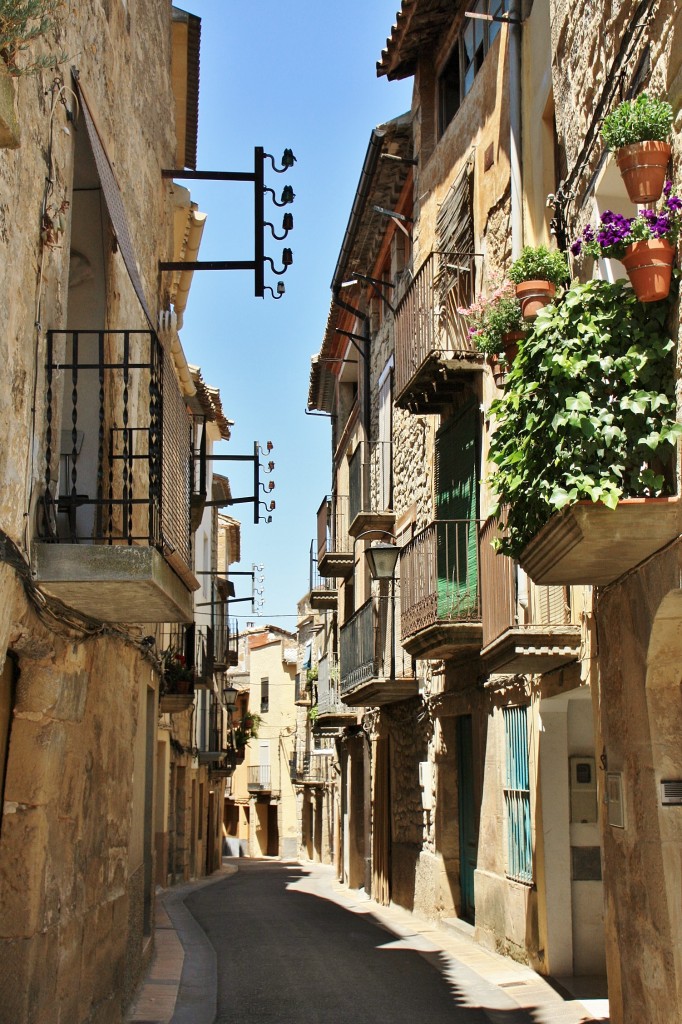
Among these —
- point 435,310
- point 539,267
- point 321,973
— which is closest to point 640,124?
point 539,267

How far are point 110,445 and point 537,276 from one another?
3.22 m

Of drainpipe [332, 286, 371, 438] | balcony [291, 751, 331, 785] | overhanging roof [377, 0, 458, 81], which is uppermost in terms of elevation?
overhanging roof [377, 0, 458, 81]

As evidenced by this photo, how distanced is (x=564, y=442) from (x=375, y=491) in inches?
579

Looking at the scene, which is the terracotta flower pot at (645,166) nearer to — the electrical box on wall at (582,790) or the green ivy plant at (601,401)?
the green ivy plant at (601,401)

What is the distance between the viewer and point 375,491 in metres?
20.8

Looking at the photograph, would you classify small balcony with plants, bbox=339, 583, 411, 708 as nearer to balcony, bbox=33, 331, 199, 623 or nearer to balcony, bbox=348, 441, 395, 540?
balcony, bbox=348, 441, 395, 540

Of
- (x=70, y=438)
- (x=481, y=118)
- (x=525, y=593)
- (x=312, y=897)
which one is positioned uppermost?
(x=481, y=118)

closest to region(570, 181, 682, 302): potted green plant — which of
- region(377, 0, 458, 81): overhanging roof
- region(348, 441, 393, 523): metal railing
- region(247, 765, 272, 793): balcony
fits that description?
region(377, 0, 458, 81): overhanging roof

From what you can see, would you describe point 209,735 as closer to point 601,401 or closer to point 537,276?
point 537,276

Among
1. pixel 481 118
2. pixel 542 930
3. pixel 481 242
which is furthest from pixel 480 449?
pixel 542 930

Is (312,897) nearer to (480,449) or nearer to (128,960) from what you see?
(480,449)

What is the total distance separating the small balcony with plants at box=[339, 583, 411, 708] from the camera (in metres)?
16.8

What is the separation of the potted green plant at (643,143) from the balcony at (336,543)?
58.0 ft

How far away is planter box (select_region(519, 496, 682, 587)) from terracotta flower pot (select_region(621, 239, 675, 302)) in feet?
3.40
